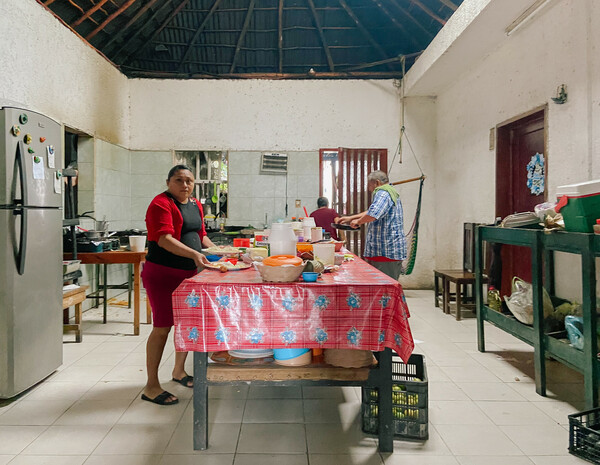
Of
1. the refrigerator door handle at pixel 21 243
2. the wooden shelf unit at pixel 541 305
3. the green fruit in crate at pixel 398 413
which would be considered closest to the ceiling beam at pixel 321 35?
the wooden shelf unit at pixel 541 305

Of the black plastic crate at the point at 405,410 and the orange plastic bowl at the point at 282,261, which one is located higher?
the orange plastic bowl at the point at 282,261

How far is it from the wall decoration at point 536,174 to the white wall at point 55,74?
17.2ft

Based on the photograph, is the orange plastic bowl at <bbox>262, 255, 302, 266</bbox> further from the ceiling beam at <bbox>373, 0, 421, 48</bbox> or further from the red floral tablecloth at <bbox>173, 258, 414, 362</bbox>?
the ceiling beam at <bbox>373, 0, 421, 48</bbox>

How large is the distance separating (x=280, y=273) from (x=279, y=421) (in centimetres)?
105

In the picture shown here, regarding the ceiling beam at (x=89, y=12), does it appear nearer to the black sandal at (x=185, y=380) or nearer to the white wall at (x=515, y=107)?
the white wall at (x=515, y=107)

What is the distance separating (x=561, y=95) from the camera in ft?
12.2

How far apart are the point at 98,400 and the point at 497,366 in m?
3.07

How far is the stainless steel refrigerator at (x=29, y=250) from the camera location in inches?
109

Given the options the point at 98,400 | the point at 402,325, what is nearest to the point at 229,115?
the point at 98,400

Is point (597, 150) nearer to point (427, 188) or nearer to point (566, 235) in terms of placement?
point (566, 235)

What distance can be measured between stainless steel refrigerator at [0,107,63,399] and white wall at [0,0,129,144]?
132 centimetres

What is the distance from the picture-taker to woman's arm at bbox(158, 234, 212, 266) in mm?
2558

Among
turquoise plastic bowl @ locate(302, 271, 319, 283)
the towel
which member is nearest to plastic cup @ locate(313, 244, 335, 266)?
turquoise plastic bowl @ locate(302, 271, 319, 283)

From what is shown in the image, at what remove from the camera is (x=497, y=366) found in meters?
3.49
